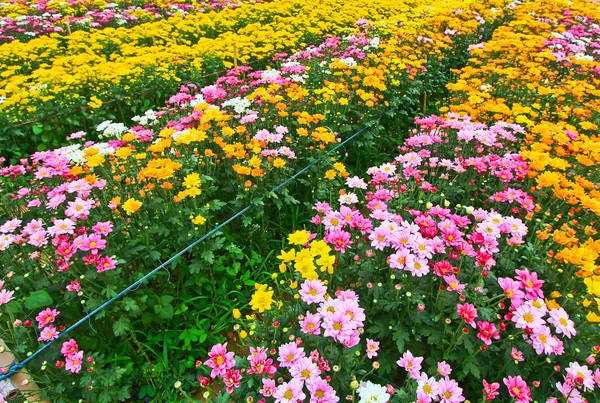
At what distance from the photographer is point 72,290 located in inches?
96.0

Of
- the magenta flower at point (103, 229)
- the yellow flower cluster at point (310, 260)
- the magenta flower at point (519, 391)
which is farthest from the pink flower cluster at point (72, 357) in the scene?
the magenta flower at point (519, 391)

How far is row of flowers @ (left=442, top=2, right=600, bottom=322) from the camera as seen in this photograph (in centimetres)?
263

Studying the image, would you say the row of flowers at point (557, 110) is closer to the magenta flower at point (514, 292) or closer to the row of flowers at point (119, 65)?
the magenta flower at point (514, 292)

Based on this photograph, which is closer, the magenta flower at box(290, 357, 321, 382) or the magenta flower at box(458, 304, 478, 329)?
the magenta flower at box(290, 357, 321, 382)

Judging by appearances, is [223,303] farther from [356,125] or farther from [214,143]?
[356,125]

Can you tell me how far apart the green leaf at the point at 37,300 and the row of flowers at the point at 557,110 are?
329cm

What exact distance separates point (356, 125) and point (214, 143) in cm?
187

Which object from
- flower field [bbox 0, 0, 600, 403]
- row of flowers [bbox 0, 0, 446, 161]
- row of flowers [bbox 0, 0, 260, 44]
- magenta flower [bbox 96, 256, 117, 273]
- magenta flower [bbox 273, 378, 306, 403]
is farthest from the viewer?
row of flowers [bbox 0, 0, 260, 44]

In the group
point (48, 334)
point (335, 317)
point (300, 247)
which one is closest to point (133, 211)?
point (48, 334)

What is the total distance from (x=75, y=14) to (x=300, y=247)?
1136 centimetres

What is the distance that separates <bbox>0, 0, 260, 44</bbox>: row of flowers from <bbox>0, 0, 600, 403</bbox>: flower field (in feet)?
13.5

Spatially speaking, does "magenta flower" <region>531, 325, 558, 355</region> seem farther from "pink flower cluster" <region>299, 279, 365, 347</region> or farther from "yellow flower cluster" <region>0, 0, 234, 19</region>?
"yellow flower cluster" <region>0, 0, 234, 19</region>

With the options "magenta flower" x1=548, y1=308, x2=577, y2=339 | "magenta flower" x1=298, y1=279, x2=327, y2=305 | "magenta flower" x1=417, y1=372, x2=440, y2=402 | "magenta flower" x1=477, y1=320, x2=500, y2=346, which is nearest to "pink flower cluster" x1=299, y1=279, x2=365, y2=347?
"magenta flower" x1=298, y1=279, x2=327, y2=305

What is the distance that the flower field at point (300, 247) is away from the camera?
1990 mm
